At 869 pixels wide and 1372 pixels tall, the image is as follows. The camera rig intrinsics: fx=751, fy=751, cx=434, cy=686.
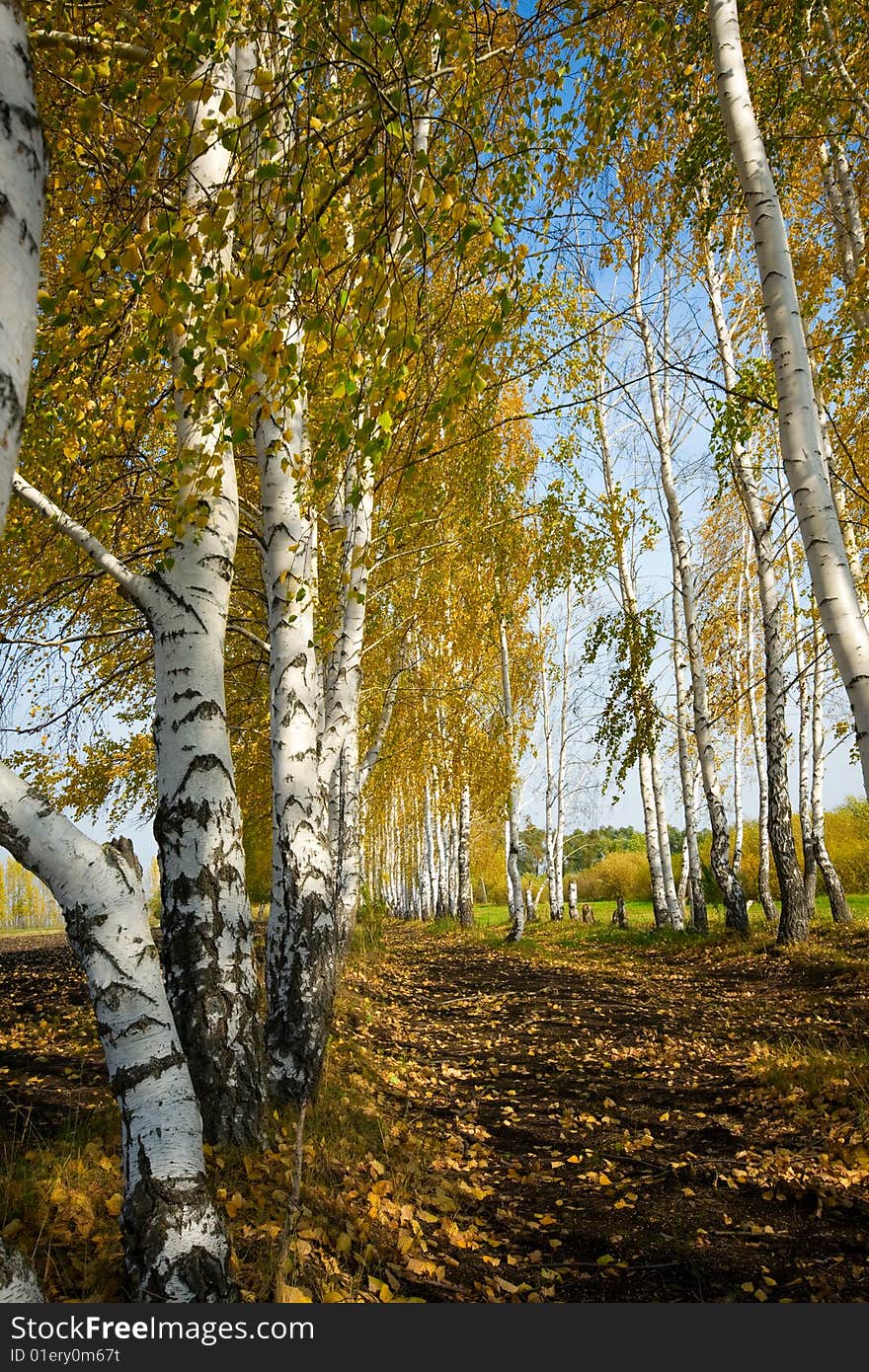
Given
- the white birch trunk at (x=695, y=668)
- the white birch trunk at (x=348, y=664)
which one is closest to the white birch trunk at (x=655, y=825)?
the white birch trunk at (x=695, y=668)

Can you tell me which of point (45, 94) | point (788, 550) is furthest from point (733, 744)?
point (45, 94)

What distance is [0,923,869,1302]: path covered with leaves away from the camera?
285 cm

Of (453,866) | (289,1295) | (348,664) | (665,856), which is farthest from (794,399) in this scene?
(453,866)

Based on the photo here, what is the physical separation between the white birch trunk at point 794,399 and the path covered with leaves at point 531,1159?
206 cm

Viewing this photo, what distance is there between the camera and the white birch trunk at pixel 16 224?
141cm

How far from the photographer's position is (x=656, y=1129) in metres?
4.45

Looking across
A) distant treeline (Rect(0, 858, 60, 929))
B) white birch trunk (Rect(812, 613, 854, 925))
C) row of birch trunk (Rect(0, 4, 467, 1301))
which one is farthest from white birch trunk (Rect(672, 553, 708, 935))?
distant treeline (Rect(0, 858, 60, 929))

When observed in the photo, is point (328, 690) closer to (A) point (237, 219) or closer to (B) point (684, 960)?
(A) point (237, 219)

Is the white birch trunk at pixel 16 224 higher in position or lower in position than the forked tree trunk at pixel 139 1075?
higher

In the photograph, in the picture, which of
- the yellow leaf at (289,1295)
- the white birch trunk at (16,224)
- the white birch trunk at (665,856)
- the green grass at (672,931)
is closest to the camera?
the white birch trunk at (16,224)

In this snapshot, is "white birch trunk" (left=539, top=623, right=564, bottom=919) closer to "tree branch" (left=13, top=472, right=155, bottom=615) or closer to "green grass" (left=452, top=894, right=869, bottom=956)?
"green grass" (left=452, top=894, right=869, bottom=956)

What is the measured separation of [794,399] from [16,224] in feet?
12.1

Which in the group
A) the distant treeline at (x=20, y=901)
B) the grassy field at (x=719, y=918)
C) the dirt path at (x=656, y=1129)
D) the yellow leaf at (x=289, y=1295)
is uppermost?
the yellow leaf at (x=289, y=1295)

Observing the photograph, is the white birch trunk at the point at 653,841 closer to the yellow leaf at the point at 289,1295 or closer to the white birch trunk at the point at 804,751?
the white birch trunk at the point at 804,751
